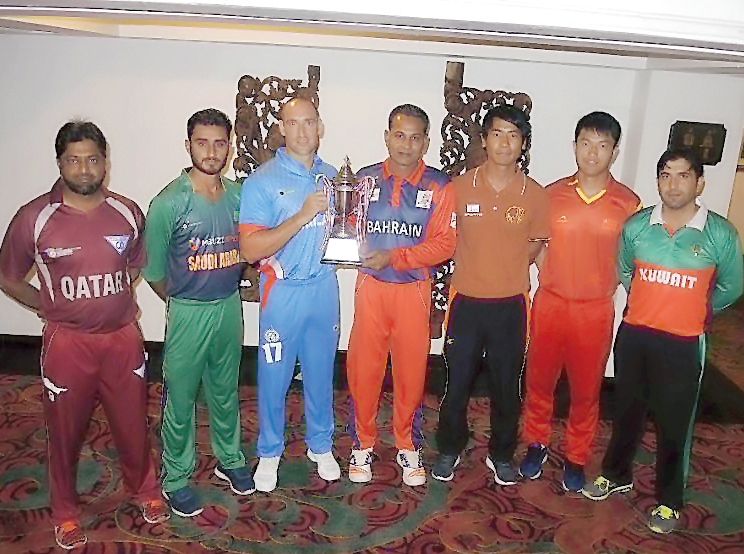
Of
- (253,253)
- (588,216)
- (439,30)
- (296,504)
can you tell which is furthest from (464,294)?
(439,30)

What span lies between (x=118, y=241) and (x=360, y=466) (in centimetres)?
145

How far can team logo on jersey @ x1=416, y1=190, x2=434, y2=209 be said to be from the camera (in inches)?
117

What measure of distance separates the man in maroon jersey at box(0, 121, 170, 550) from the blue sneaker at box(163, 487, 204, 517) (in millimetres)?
343

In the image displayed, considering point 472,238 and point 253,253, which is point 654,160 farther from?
point 253,253

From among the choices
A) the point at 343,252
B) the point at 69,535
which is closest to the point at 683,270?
the point at 343,252

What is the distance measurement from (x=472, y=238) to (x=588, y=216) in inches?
18.9

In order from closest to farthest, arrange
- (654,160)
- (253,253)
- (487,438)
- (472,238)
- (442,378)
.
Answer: (253,253) < (472,238) < (487,438) < (654,160) < (442,378)

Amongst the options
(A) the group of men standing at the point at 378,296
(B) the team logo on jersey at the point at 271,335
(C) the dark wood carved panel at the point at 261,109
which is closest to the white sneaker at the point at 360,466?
(A) the group of men standing at the point at 378,296

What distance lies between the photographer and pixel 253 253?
280cm

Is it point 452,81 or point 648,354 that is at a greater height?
point 452,81

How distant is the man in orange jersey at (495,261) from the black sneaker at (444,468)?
0.25m

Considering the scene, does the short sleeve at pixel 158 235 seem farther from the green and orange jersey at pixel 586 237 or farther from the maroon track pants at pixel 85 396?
the green and orange jersey at pixel 586 237

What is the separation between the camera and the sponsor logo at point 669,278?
9.06 ft

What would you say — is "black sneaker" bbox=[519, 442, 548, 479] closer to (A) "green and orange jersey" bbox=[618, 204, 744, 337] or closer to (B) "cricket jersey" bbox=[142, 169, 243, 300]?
(A) "green and orange jersey" bbox=[618, 204, 744, 337]
